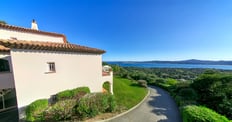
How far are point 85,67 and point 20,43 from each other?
510 cm

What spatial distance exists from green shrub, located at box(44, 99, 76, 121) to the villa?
206 centimetres

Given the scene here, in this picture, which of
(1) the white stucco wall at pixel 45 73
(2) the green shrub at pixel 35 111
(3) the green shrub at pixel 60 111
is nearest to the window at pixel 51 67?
(1) the white stucco wall at pixel 45 73

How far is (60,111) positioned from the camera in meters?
6.28

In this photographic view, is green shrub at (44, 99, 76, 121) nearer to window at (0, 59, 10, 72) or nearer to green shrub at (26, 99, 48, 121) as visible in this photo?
green shrub at (26, 99, 48, 121)

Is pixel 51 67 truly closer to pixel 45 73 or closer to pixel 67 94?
pixel 45 73

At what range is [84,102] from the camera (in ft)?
22.3

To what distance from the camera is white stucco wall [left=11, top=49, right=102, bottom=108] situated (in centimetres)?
657

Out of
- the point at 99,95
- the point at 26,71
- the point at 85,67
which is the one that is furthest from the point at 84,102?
the point at 26,71

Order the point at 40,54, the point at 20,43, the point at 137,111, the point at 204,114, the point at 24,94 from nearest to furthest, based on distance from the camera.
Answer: the point at 204,114, the point at 20,43, the point at 24,94, the point at 40,54, the point at 137,111

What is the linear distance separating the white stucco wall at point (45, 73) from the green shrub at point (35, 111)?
0.69m

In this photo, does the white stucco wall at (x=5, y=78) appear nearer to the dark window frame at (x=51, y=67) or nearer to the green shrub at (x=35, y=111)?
the green shrub at (x=35, y=111)

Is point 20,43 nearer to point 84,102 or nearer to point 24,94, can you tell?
point 24,94

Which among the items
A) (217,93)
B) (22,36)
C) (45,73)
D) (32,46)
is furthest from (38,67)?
(217,93)

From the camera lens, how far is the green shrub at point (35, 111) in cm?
616
